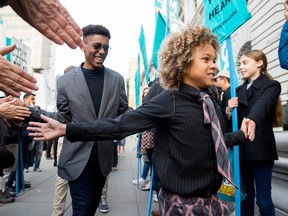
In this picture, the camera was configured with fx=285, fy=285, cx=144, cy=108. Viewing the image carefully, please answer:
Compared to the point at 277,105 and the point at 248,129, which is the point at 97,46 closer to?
the point at 248,129

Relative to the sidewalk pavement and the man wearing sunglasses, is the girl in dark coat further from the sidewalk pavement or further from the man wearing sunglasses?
the sidewalk pavement

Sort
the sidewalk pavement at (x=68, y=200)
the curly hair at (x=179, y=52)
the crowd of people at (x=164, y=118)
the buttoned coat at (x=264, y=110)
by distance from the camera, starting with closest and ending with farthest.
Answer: the crowd of people at (x=164, y=118) → the curly hair at (x=179, y=52) → the buttoned coat at (x=264, y=110) → the sidewalk pavement at (x=68, y=200)

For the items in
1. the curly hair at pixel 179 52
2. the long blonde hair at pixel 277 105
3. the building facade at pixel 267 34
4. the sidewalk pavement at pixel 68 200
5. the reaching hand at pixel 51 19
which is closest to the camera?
the reaching hand at pixel 51 19

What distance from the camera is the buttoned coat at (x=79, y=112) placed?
7.43ft

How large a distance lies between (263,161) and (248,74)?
2.99ft

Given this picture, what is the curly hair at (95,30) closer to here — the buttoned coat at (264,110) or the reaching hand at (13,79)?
the reaching hand at (13,79)

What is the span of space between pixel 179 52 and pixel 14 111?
120 cm

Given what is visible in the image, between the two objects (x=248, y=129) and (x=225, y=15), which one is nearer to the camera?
(x=248, y=129)

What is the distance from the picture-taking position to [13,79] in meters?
1.34

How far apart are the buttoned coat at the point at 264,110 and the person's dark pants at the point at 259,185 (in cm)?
11

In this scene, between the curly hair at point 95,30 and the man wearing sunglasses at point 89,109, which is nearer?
the man wearing sunglasses at point 89,109

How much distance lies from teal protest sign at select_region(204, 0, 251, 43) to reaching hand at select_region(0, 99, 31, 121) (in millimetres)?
2069

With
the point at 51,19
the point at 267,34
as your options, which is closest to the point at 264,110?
the point at 51,19

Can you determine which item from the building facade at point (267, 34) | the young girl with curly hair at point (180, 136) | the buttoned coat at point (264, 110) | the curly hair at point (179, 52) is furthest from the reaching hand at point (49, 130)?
the building facade at point (267, 34)
